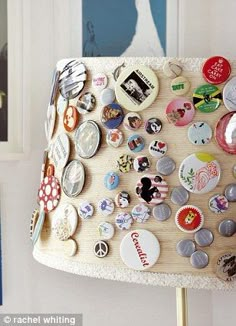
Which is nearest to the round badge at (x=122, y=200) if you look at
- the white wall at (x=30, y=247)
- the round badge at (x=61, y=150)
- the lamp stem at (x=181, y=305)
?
the round badge at (x=61, y=150)

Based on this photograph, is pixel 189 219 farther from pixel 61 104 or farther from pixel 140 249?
pixel 61 104

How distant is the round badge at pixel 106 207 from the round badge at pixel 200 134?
0.44ft

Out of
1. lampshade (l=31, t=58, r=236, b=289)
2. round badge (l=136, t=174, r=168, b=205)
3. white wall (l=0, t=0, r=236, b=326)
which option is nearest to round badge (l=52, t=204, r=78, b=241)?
lampshade (l=31, t=58, r=236, b=289)

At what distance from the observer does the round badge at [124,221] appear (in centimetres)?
79

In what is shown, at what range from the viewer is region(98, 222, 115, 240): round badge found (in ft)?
2.61

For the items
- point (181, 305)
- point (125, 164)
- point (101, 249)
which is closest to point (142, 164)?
point (125, 164)

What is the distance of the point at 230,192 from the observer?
77 cm

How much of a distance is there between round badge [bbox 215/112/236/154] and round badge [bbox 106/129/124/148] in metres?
0.13

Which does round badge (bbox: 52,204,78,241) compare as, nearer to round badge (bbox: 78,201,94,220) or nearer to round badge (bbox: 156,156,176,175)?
round badge (bbox: 78,201,94,220)

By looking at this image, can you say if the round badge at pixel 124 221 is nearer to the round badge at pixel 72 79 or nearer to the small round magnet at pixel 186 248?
the small round magnet at pixel 186 248

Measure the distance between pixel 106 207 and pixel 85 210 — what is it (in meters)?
0.03

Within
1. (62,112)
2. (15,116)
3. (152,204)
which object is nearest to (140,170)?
(152,204)

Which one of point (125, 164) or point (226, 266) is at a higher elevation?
point (125, 164)

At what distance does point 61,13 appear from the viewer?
1.22 meters
